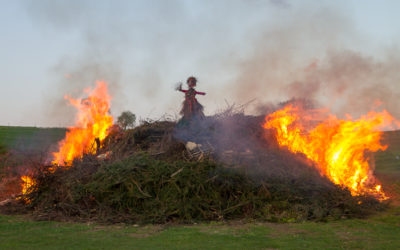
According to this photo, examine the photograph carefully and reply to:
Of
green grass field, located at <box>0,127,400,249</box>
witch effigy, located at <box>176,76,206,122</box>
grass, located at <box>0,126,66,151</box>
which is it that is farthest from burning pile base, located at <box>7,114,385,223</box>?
grass, located at <box>0,126,66,151</box>

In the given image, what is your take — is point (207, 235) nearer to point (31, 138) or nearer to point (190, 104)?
point (190, 104)

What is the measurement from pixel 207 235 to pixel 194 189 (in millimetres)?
2298

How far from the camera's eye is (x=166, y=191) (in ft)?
32.2

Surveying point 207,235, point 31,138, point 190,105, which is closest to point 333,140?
point 190,105

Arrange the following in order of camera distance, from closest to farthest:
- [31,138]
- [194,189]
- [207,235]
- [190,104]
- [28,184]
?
1. [207,235]
2. [194,189]
3. [28,184]
4. [190,104]
5. [31,138]

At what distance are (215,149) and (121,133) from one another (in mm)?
4714

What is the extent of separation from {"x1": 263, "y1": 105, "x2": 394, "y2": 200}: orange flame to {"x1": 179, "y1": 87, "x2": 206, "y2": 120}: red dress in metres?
2.48

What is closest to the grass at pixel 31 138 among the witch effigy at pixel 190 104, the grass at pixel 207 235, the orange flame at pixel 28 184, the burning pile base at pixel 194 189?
the orange flame at pixel 28 184

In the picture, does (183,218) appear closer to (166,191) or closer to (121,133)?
(166,191)

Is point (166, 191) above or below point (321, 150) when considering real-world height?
below

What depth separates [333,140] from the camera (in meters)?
13.0

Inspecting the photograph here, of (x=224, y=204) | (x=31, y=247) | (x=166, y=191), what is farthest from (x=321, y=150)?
(x=31, y=247)

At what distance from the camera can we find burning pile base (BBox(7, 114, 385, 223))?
9.54 meters

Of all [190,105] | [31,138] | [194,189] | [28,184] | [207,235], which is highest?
[31,138]
